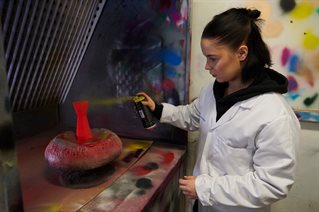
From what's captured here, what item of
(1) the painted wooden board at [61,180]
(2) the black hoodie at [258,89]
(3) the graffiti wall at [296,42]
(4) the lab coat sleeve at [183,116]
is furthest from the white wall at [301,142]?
(1) the painted wooden board at [61,180]

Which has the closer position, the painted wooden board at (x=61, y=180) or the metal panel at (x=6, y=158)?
the metal panel at (x=6, y=158)

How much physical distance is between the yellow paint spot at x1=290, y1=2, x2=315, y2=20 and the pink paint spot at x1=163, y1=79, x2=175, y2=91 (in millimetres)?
463

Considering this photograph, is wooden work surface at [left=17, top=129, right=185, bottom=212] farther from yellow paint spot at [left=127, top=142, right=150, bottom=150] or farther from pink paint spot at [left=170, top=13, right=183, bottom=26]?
pink paint spot at [left=170, top=13, right=183, bottom=26]

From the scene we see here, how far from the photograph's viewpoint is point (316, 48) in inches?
33.9

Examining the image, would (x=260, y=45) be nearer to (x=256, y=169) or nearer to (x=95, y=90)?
(x=256, y=169)

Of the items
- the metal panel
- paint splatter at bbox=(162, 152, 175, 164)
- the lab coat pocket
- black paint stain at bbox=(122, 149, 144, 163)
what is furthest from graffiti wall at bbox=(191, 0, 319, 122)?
the metal panel

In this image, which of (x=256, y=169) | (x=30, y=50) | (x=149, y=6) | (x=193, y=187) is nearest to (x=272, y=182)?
(x=256, y=169)

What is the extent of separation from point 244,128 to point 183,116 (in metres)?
0.29

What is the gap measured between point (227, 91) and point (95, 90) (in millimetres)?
564

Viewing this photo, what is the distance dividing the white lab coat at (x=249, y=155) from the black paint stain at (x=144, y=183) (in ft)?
0.43

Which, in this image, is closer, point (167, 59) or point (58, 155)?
point (58, 155)

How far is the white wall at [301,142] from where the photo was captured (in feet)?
3.06

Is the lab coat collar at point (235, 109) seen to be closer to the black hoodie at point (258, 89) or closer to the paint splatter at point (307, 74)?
the black hoodie at point (258, 89)

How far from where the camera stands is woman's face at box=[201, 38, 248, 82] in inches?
26.7
